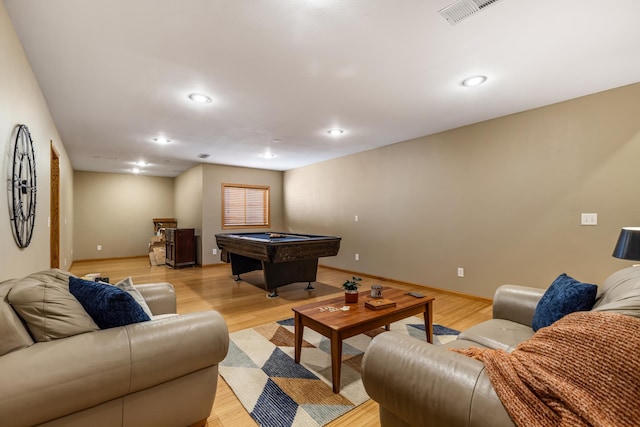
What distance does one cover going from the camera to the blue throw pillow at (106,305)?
1327 mm

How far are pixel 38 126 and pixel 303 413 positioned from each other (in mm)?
3364

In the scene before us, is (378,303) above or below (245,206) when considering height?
below

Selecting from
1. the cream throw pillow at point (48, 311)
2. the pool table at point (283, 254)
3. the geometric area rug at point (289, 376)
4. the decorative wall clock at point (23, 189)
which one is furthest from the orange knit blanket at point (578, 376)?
the pool table at point (283, 254)

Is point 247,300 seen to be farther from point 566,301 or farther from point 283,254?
point 566,301

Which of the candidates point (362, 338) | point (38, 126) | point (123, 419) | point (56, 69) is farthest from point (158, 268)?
point (123, 419)

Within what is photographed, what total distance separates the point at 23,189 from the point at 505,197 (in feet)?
15.5

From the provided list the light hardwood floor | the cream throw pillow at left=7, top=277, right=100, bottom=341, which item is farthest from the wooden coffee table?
the cream throw pillow at left=7, top=277, right=100, bottom=341

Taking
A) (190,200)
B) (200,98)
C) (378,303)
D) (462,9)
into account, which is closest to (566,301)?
(378,303)

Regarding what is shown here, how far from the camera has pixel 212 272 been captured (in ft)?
19.1

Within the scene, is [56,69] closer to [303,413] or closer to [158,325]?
[158,325]

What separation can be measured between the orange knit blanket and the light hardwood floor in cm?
103

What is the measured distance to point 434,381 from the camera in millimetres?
1015

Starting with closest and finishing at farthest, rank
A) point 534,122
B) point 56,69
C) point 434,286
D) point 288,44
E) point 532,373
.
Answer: point 532,373 < point 288,44 < point 56,69 < point 534,122 < point 434,286

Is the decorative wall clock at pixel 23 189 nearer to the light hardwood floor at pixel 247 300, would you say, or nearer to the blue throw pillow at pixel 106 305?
the blue throw pillow at pixel 106 305
